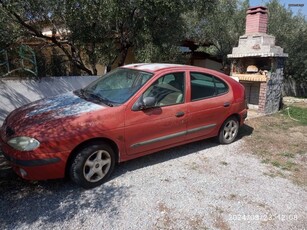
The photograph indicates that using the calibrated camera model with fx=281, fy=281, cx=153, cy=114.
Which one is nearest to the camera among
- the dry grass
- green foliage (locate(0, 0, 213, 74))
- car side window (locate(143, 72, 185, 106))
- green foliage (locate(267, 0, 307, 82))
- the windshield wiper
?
the windshield wiper

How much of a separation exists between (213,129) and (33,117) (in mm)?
3099

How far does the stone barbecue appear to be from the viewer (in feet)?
27.0

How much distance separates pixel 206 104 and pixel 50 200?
2.89m

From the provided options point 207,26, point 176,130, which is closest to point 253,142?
point 176,130

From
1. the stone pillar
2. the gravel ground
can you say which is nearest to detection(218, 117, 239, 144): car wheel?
the gravel ground

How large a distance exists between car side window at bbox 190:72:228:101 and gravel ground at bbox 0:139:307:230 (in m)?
1.21

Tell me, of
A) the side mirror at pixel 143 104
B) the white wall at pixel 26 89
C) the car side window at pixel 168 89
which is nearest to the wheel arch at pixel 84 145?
the side mirror at pixel 143 104

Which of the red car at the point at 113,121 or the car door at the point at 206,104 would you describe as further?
the car door at the point at 206,104

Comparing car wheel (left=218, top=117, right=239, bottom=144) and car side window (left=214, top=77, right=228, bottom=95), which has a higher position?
car side window (left=214, top=77, right=228, bottom=95)

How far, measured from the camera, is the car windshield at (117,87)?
409cm

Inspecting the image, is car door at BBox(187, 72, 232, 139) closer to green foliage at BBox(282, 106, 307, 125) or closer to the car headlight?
the car headlight

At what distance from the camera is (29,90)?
6.29 meters

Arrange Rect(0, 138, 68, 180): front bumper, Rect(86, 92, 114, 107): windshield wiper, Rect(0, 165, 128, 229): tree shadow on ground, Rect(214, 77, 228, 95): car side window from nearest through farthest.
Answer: Rect(0, 165, 128, 229): tree shadow on ground, Rect(0, 138, 68, 180): front bumper, Rect(86, 92, 114, 107): windshield wiper, Rect(214, 77, 228, 95): car side window

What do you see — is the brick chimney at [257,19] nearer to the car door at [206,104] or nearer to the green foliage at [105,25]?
the green foliage at [105,25]
